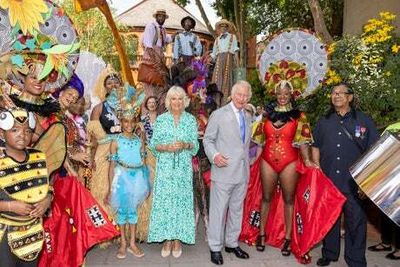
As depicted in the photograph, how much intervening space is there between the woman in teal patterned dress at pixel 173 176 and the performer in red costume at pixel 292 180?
852mm

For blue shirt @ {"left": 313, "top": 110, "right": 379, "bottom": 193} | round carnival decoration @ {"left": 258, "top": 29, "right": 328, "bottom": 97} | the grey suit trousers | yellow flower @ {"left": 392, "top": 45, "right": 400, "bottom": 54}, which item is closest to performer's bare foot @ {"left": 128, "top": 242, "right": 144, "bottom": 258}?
the grey suit trousers

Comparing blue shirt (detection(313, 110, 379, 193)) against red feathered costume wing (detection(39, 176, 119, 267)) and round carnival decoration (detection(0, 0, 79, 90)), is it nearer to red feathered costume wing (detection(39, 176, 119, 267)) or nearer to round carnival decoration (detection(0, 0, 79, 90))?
red feathered costume wing (detection(39, 176, 119, 267))

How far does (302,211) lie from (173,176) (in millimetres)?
1501

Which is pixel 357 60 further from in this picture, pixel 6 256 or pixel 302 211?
pixel 6 256

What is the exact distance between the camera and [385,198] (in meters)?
2.51

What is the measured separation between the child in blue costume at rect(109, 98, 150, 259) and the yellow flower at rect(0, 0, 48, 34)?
129cm

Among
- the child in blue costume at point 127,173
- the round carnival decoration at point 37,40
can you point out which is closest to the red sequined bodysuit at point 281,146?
the child in blue costume at point 127,173

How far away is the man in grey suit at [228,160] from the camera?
480 cm

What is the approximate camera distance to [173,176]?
501 cm

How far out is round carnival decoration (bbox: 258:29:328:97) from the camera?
18.3 feet

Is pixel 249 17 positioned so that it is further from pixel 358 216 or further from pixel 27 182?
pixel 27 182

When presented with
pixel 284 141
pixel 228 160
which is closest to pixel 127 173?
pixel 228 160

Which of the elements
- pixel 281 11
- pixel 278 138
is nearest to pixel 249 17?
pixel 281 11

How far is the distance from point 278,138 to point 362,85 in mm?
3561
